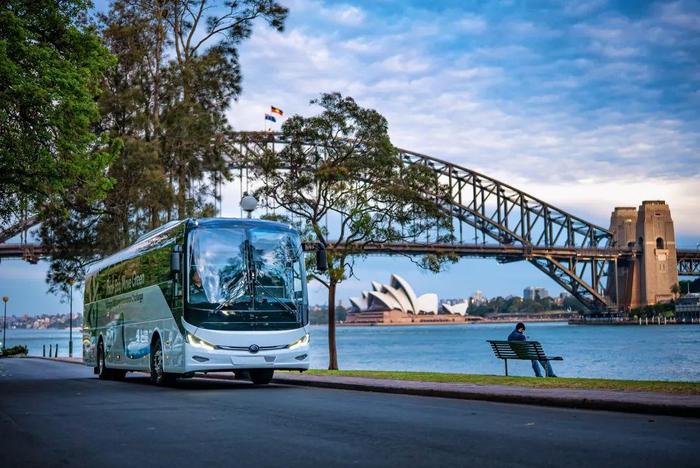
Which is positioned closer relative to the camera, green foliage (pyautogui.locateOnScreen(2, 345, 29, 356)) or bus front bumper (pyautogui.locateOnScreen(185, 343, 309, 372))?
bus front bumper (pyautogui.locateOnScreen(185, 343, 309, 372))

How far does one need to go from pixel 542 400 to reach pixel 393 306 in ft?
499

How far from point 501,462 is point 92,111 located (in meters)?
18.0

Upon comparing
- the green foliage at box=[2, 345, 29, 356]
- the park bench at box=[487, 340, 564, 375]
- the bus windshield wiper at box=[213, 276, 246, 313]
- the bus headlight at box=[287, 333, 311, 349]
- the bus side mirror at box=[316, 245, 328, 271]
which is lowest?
the green foliage at box=[2, 345, 29, 356]

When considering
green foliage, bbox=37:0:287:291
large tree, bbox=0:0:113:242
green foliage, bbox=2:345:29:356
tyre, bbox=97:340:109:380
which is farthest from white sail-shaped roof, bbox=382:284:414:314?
large tree, bbox=0:0:113:242

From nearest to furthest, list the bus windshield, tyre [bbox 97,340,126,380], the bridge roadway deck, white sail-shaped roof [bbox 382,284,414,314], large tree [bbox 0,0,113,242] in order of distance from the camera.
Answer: the bus windshield, large tree [bbox 0,0,113,242], tyre [bbox 97,340,126,380], the bridge roadway deck, white sail-shaped roof [bbox 382,284,414,314]

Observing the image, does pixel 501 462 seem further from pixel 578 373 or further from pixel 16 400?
pixel 578 373

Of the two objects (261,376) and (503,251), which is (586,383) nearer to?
(261,376)

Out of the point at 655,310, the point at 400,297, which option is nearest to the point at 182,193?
the point at 655,310

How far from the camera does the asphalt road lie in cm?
906

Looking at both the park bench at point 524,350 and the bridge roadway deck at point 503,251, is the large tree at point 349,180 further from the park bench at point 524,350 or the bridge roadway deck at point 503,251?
the bridge roadway deck at point 503,251

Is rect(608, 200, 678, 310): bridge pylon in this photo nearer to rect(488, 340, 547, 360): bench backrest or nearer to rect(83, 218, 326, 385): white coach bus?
rect(488, 340, 547, 360): bench backrest

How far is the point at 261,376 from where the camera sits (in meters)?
23.6

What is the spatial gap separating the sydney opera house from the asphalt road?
14370 cm

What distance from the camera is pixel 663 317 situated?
139000mm
